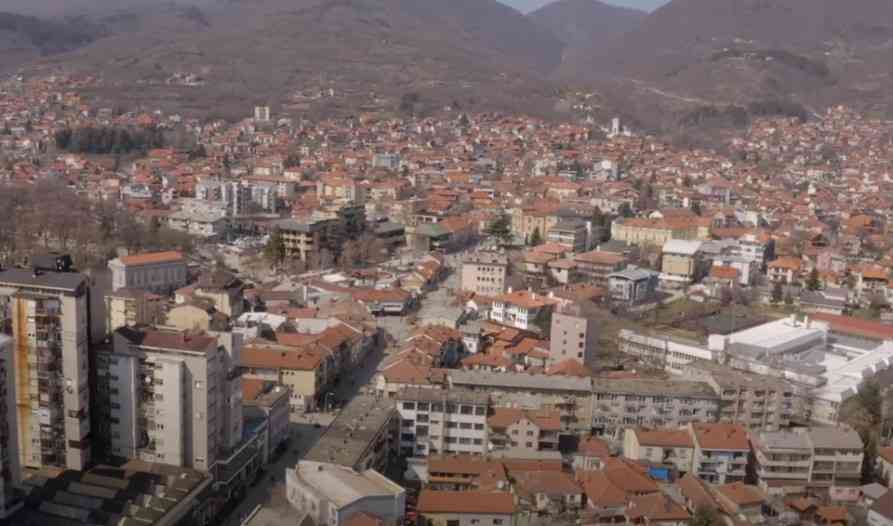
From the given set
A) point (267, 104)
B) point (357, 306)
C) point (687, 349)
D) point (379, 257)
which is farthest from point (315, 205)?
point (267, 104)

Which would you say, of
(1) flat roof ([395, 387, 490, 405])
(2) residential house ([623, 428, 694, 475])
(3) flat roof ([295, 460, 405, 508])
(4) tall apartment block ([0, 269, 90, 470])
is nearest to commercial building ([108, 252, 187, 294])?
(4) tall apartment block ([0, 269, 90, 470])

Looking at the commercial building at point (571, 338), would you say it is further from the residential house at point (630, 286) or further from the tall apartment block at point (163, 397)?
the tall apartment block at point (163, 397)

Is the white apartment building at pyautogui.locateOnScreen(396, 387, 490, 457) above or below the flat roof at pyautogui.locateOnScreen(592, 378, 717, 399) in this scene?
below

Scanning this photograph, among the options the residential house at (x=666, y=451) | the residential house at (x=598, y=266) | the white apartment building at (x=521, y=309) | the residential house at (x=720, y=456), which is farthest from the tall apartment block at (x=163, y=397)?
the residential house at (x=598, y=266)

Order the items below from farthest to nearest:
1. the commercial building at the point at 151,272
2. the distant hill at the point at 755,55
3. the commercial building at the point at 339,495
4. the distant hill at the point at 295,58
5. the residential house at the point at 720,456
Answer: the distant hill at the point at 755,55 → the distant hill at the point at 295,58 → the commercial building at the point at 151,272 → the residential house at the point at 720,456 → the commercial building at the point at 339,495

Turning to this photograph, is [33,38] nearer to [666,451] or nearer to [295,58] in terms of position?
[295,58]

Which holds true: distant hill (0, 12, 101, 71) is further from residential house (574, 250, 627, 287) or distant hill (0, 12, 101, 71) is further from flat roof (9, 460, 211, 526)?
flat roof (9, 460, 211, 526)
